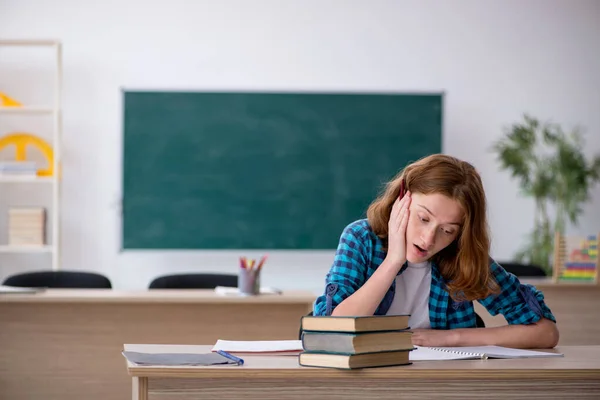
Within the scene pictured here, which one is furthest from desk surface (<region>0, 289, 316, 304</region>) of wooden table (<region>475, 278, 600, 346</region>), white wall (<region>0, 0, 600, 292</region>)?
white wall (<region>0, 0, 600, 292</region>)

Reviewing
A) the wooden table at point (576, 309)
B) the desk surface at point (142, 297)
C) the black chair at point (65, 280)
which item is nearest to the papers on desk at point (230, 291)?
the desk surface at point (142, 297)

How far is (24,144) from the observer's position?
5.43 m

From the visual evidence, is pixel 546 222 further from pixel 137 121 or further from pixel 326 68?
pixel 137 121

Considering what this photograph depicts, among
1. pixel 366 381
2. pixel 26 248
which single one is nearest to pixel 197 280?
pixel 26 248

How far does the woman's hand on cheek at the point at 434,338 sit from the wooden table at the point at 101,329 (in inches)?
52.9

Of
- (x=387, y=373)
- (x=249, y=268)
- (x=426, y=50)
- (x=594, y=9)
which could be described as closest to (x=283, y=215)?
(x=426, y=50)

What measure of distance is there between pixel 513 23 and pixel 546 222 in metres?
1.42

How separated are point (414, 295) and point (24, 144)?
3.88 metres

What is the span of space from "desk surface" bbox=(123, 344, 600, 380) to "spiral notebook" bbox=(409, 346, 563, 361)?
1.4 inches

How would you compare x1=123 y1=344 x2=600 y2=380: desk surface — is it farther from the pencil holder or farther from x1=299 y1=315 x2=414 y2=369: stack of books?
the pencil holder

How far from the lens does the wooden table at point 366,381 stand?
1.61 meters

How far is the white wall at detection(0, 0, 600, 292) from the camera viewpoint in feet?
18.2

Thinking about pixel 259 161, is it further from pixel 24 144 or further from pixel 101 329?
pixel 101 329

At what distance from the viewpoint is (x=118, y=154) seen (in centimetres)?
555
